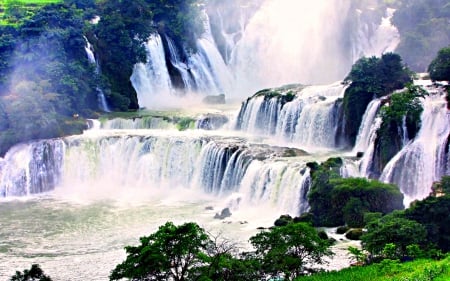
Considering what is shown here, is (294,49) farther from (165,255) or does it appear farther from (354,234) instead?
(165,255)

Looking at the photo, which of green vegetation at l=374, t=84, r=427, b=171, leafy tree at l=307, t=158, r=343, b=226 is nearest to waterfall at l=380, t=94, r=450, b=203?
green vegetation at l=374, t=84, r=427, b=171

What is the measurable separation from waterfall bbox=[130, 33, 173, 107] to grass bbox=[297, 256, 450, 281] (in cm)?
3273

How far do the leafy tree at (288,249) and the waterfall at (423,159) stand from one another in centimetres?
1009

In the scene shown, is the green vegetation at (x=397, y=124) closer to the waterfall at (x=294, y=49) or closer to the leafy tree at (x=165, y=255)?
the leafy tree at (x=165, y=255)

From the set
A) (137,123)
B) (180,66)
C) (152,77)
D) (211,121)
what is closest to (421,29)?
(180,66)

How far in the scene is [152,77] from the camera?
50719 mm

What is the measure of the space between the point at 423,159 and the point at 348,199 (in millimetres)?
3797

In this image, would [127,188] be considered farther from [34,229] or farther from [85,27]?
[85,27]

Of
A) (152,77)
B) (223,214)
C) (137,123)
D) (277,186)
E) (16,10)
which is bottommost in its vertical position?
(223,214)

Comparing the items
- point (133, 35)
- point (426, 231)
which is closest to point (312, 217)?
point (426, 231)

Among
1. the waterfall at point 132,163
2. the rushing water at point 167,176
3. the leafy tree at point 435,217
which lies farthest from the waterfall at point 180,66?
the leafy tree at point 435,217

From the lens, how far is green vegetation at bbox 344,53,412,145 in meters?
34.2

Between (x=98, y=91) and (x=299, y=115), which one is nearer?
(x=299, y=115)

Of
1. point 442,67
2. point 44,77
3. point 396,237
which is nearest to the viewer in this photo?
point 396,237
